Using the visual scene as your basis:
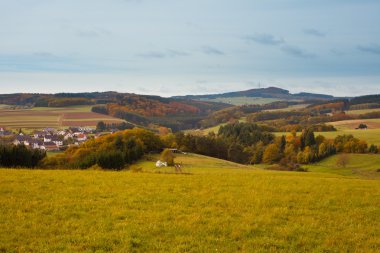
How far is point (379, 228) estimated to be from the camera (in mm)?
13922

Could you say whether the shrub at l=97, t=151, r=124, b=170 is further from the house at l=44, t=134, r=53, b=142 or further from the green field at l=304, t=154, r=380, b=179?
the house at l=44, t=134, r=53, b=142

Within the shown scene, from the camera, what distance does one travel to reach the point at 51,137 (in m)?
137

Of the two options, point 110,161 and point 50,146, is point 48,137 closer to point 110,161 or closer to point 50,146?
point 50,146

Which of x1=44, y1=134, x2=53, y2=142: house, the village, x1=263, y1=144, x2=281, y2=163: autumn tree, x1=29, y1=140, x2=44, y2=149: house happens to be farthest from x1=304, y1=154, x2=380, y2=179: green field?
x1=44, y1=134, x2=53, y2=142: house

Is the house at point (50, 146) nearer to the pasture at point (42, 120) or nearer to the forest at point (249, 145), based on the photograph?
the forest at point (249, 145)

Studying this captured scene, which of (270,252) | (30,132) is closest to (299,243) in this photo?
(270,252)

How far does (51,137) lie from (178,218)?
5225 inches

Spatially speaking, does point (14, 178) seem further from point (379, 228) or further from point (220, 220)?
point (379, 228)

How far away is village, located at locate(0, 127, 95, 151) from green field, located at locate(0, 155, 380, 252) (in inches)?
3911

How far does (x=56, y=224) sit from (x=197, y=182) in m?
12.2

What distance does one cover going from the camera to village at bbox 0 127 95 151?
120m

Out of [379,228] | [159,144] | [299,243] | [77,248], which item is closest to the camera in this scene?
[77,248]

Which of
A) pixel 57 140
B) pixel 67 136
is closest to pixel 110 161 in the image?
pixel 57 140

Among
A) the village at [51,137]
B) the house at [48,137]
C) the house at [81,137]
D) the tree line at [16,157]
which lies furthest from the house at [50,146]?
the tree line at [16,157]
